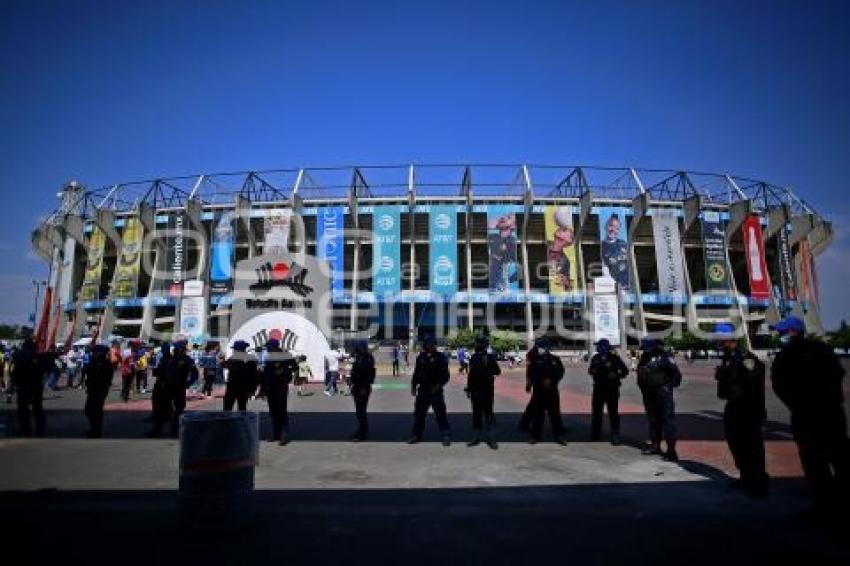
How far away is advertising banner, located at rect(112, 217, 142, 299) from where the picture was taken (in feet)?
182

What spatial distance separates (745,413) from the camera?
19.5 feet

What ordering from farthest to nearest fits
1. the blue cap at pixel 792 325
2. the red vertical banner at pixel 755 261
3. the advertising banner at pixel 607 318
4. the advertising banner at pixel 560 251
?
the advertising banner at pixel 560 251 → the red vertical banner at pixel 755 261 → the advertising banner at pixel 607 318 → the blue cap at pixel 792 325

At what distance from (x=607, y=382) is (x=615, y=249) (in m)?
44.0

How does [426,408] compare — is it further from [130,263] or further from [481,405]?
[130,263]

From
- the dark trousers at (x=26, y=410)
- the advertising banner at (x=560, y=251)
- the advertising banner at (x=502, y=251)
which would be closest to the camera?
the dark trousers at (x=26, y=410)

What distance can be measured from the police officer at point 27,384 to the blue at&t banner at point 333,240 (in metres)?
39.9

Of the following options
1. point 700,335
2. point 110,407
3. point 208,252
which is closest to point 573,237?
point 700,335

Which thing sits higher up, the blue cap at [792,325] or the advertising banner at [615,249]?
the advertising banner at [615,249]

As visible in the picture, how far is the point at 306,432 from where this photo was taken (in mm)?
10219

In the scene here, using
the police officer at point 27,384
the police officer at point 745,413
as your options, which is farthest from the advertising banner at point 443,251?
the police officer at point 745,413

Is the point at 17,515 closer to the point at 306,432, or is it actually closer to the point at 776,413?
the point at 306,432

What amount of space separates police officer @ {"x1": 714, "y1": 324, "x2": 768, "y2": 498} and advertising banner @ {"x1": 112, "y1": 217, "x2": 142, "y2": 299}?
6037 cm

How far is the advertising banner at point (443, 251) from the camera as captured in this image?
49812mm

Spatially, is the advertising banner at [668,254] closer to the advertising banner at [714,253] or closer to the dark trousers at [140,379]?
the advertising banner at [714,253]
